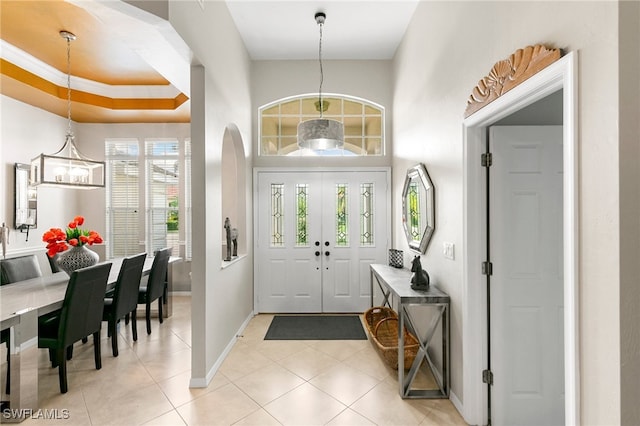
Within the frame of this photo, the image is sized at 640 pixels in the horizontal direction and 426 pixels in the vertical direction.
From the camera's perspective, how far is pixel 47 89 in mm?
4074

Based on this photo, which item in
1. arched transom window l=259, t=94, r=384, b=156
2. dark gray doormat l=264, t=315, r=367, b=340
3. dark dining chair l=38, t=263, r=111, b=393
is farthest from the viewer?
arched transom window l=259, t=94, r=384, b=156

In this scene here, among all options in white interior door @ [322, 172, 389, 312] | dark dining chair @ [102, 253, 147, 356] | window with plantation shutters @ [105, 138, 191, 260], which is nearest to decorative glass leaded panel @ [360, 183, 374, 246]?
white interior door @ [322, 172, 389, 312]

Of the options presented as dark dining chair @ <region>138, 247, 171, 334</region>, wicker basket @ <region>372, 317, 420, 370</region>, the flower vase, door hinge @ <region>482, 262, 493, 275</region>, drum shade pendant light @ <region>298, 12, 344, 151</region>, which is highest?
drum shade pendant light @ <region>298, 12, 344, 151</region>

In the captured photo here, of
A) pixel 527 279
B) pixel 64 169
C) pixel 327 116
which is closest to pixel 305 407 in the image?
pixel 527 279

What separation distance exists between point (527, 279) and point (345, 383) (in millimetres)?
1666

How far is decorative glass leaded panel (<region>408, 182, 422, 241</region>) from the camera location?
3149mm

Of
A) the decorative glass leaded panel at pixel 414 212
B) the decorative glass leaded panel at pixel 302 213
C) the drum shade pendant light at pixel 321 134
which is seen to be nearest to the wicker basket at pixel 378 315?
the decorative glass leaded panel at pixel 414 212

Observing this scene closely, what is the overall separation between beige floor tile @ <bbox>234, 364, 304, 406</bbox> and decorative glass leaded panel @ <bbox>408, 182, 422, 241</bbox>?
183cm

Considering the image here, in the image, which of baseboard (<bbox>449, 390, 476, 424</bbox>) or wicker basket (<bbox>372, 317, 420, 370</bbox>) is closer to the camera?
baseboard (<bbox>449, 390, 476, 424</bbox>)

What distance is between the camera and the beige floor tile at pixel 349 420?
2115 mm

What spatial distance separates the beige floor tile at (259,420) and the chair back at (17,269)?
2969 millimetres

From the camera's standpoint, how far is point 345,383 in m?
2.62

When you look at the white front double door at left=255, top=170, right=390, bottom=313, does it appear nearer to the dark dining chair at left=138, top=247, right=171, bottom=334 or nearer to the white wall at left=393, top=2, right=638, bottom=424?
the dark dining chair at left=138, top=247, right=171, bottom=334

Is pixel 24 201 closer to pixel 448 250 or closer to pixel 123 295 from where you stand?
pixel 123 295
